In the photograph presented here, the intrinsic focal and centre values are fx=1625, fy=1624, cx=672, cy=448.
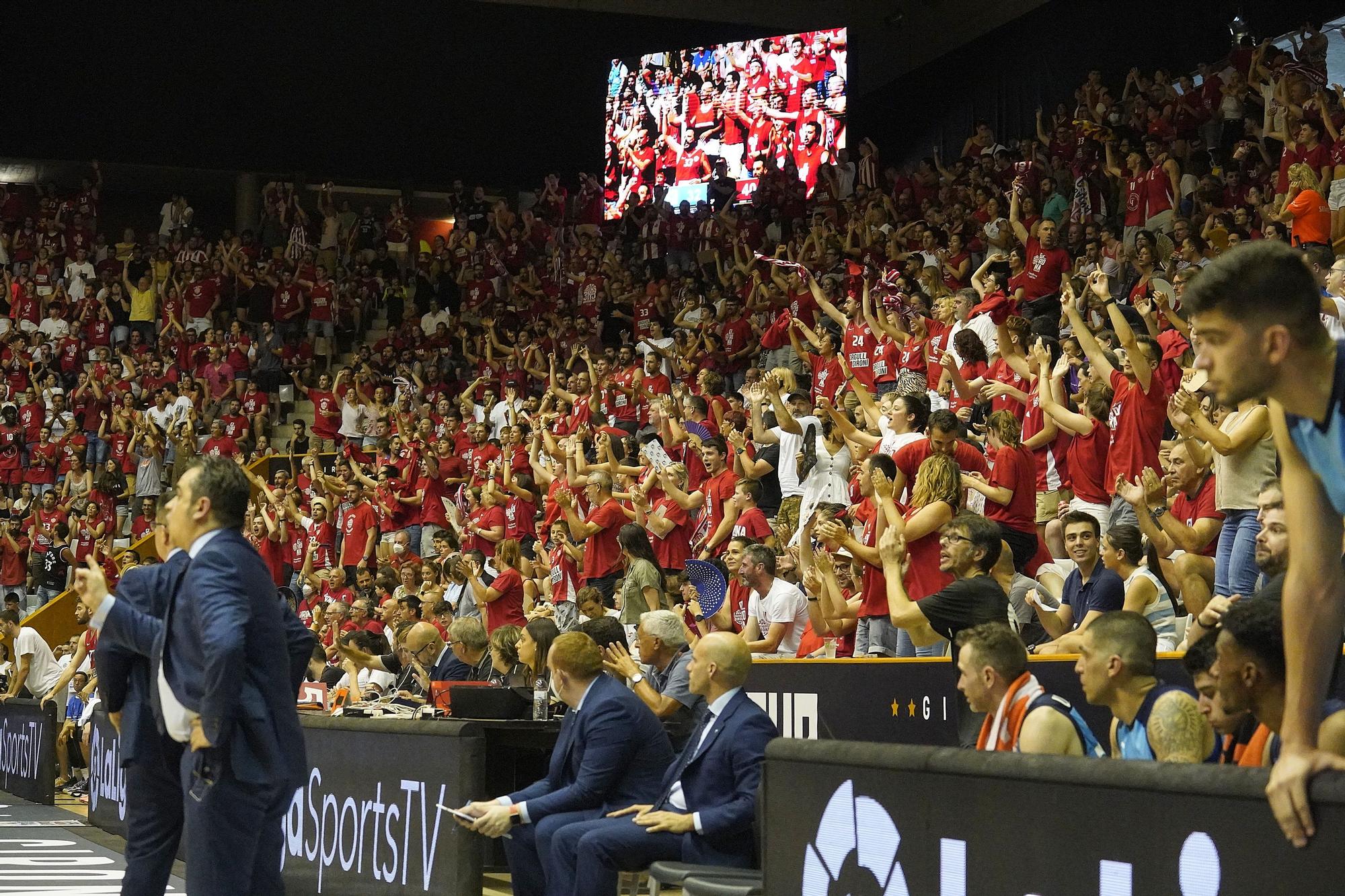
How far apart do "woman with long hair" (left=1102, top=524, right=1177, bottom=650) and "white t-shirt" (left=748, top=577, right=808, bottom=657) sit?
110 inches

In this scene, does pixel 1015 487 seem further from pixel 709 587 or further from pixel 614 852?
pixel 614 852

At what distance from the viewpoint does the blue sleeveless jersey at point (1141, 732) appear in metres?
4.64

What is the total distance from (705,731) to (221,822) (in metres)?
1.92

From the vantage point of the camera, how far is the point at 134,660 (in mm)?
5391

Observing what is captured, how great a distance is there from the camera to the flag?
1119 centimetres

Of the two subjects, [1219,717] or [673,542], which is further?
[673,542]

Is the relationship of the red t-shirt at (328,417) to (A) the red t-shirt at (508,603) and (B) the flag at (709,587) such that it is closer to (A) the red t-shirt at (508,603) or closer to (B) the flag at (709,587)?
(A) the red t-shirt at (508,603)

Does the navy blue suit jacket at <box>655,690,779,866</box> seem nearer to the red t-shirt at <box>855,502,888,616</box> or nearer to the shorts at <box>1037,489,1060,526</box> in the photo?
the red t-shirt at <box>855,502,888,616</box>

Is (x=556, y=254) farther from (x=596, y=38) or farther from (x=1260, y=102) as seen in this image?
(x=1260, y=102)

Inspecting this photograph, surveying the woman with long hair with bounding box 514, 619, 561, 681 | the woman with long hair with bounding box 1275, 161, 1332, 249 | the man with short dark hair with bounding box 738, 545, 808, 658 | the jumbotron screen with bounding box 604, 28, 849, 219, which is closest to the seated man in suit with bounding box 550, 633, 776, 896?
the woman with long hair with bounding box 514, 619, 561, 681

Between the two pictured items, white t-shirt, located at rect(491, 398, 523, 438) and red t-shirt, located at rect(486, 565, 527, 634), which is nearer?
red t-shirt, located at rect(486, 565, 527, 634)

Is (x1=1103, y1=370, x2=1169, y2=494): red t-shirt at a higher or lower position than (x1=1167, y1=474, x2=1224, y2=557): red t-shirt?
higher

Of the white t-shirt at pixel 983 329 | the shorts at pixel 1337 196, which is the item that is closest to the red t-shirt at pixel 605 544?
the white t-shirt at pixel 983 329

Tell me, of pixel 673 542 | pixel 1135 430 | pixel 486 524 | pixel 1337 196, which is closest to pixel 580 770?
pixel 1135 430
